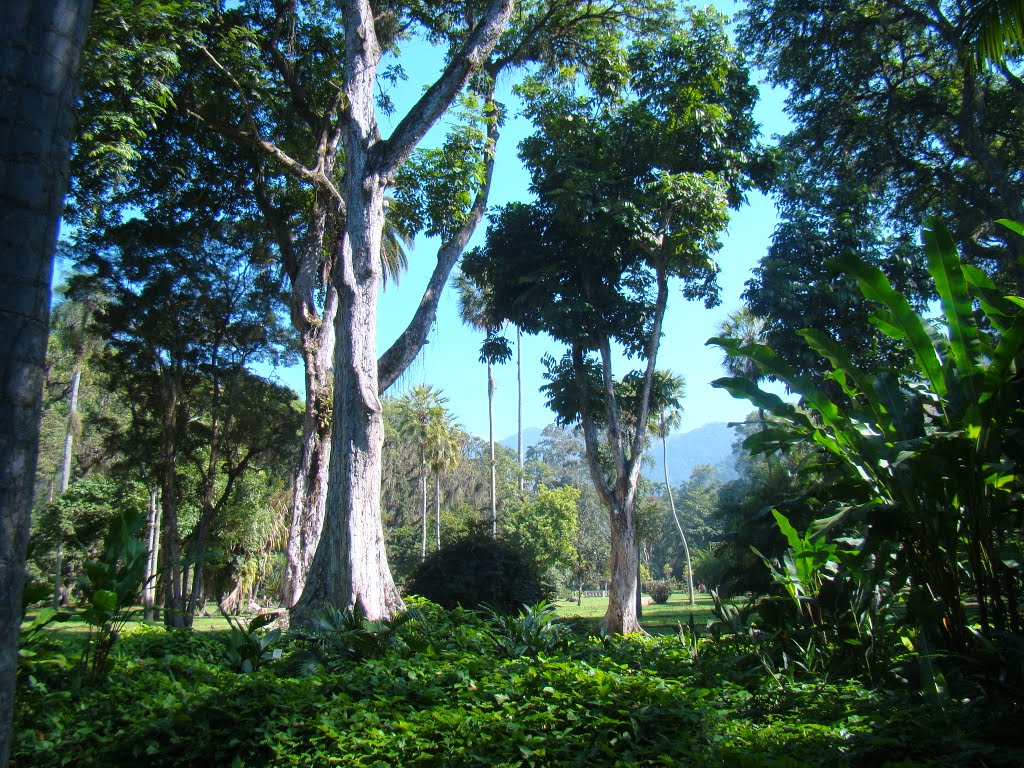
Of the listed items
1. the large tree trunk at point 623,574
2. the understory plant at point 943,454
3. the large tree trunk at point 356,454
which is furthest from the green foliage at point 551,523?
the understory plant at point 943,454

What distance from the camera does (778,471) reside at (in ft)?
54.2

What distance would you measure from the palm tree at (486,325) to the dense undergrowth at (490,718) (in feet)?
29.0

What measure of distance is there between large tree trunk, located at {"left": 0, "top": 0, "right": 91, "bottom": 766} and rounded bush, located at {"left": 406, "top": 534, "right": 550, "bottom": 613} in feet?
27.6

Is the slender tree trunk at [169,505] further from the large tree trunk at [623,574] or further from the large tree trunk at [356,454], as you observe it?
the large tree trunk at [623,574]

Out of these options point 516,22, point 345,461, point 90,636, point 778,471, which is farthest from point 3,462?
point 778,471

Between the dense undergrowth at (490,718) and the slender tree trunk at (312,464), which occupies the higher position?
the slender tree trunk at (312,464)

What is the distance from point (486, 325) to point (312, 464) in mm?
8243

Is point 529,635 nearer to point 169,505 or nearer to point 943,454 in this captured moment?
point 943,454

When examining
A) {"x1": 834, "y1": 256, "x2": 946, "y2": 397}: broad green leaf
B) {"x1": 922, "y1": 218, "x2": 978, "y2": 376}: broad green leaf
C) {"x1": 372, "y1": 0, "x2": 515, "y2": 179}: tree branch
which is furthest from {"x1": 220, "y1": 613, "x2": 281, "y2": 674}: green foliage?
{"x1": 372, "y1": 0, "x2": 515, "y2": 179}: tree branch

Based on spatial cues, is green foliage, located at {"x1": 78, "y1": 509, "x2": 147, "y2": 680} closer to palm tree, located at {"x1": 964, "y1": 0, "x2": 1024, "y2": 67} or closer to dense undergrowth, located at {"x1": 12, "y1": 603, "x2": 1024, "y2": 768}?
dense undergrowth, located at {"x1": 12, "y1": 603, "x2": 1024, "y2": 768}

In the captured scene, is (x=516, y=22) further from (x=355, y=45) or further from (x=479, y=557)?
(x=479, y=557)

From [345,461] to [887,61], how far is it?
15.4 m

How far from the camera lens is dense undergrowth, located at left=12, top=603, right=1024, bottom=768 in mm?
2451

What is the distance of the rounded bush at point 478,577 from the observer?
33.2ft
